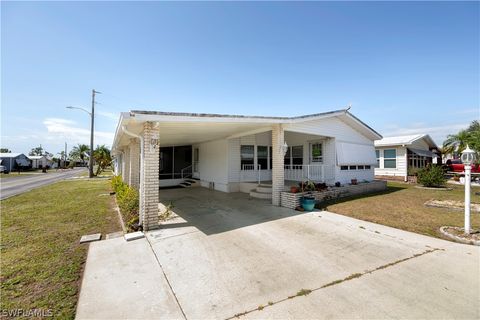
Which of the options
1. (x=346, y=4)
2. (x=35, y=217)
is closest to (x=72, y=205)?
(x=35, y=217)

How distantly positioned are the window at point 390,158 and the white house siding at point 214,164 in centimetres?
1639

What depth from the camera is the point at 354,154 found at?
42.5 ft

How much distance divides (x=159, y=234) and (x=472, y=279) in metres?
6.30

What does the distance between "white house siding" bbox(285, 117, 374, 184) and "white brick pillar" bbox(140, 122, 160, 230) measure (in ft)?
19.9

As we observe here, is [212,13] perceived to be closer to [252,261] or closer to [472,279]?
[252,261]

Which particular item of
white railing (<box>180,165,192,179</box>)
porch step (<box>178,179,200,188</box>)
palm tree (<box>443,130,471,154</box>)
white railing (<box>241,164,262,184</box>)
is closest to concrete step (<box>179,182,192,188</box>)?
porch step (<box>178,179,200,188</box>)

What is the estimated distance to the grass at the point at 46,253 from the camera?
9.76 ft

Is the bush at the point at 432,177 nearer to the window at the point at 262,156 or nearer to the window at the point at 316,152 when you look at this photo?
the window at the point at 316,152

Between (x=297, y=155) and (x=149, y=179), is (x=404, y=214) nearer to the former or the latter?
(x=297, y=155)

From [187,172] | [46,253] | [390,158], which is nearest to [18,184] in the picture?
[187,172]

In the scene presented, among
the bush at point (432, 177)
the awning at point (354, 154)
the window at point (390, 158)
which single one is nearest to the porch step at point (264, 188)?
the awning at point (354, 154)

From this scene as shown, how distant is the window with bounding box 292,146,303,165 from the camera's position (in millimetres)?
13195

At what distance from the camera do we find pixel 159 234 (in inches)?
218

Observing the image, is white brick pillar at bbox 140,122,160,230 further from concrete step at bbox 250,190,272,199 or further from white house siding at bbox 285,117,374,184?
white house siding at bbox 285,117,374,184
